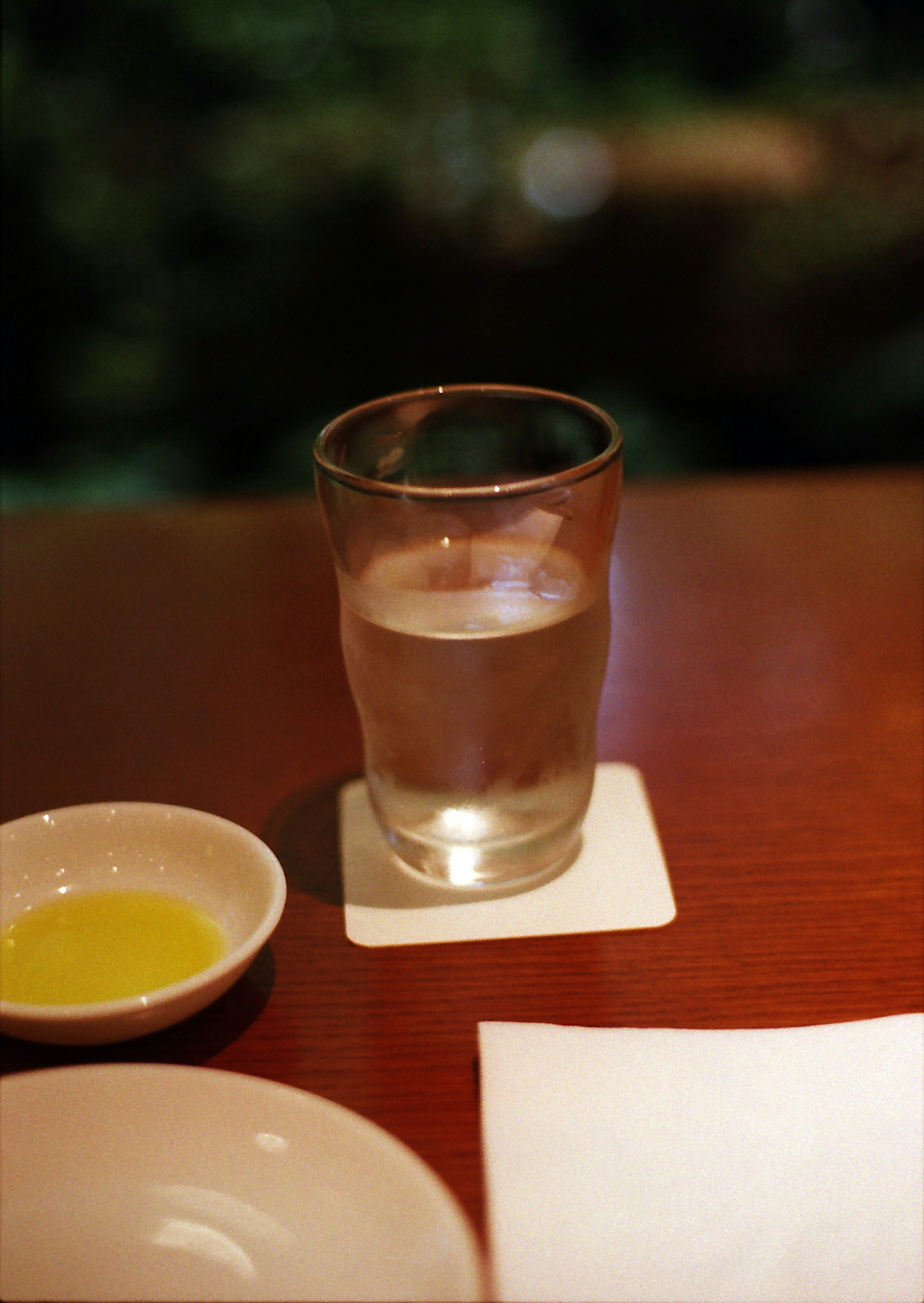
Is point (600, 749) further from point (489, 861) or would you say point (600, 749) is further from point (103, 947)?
point (103, 947)

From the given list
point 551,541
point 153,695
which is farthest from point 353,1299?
point 153,695

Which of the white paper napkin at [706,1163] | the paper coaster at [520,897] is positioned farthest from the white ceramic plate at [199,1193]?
the paper coaster at [520,897]

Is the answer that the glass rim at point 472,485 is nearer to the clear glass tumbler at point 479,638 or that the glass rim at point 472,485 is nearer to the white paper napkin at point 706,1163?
the clear glass tumbler at point 479,638

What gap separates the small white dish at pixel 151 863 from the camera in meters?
0.55

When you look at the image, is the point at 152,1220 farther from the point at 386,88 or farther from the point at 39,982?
the point at 386,88

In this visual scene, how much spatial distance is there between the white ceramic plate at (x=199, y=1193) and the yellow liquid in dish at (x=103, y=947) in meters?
0.07

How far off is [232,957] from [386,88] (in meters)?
2.44

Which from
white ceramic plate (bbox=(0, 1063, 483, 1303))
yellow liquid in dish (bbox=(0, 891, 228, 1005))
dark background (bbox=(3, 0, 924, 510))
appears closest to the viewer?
white ceramic plate (bbox=(0, 1063, 483, 1303))

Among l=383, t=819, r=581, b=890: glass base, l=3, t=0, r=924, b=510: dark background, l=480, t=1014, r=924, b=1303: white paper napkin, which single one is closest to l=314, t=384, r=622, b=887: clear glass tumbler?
l=383, t=819, r=581, b=890: glass base

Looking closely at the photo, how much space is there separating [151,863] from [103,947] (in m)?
0.06

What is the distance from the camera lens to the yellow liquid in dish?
20.3 inches

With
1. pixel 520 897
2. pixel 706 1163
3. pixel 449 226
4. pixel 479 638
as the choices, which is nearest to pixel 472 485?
pixel 479 638

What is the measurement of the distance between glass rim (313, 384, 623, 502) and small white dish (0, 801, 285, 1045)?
0.18 m

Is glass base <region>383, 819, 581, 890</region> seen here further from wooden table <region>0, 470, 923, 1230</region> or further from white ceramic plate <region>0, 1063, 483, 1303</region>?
white ceramic plate <region>0, 1063, 483, 1303</region>
